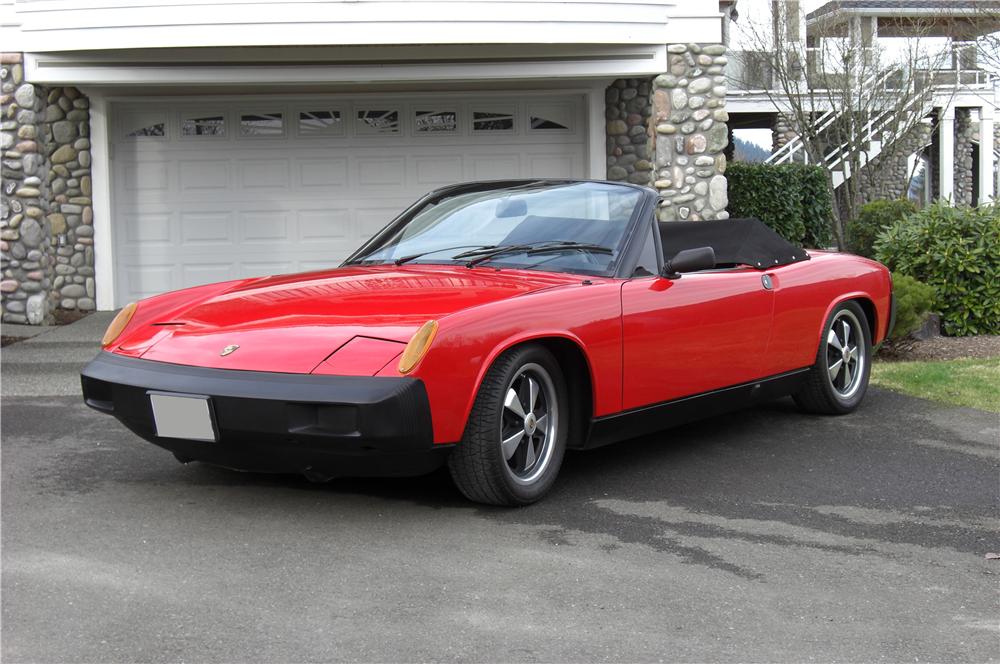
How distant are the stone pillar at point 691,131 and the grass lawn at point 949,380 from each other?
3.70 metres

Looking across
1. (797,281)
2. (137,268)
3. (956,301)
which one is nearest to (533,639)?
(797,281)

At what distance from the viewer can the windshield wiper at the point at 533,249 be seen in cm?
526

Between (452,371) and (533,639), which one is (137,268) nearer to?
(452,371)

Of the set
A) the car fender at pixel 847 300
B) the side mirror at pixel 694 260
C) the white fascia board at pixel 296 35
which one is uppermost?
the white fascia board at pixel 296 35

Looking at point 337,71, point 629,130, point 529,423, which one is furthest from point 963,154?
point 529,423

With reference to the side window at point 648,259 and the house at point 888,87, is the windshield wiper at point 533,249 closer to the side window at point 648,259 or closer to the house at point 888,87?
the side window at point 648,259

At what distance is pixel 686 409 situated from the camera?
17.6 ft

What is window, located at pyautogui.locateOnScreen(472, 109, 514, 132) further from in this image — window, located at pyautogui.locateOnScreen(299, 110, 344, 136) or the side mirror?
the side mirror

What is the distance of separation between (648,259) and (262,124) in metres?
8.44

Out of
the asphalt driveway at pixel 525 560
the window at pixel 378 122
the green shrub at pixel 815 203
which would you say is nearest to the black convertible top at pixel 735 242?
the asphalt driveway at pixel 525 560

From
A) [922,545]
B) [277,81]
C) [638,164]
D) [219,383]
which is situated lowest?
[922,545]

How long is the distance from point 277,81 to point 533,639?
9194 millimetres

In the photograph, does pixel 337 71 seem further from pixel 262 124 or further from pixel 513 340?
pixel 513 340

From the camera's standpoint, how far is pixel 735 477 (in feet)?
17.3
